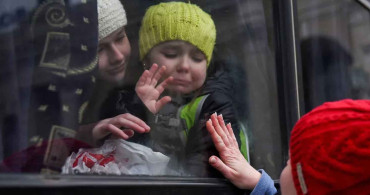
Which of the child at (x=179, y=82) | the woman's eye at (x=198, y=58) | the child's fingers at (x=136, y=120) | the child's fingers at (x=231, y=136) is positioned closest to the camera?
the child's fingers at (x=136, y=120)

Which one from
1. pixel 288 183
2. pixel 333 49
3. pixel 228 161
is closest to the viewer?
pixel 288 183

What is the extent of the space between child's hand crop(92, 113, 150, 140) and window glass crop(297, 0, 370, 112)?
3.89 ft

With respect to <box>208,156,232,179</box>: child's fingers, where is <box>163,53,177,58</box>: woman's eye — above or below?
above

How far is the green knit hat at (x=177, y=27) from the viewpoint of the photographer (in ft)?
5.72

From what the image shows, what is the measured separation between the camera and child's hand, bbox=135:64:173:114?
170cm

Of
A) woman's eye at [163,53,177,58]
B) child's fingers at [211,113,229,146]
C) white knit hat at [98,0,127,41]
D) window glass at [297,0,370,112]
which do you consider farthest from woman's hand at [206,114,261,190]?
window glass at [297,0,370,112]

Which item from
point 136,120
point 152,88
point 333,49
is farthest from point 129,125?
point 333,49

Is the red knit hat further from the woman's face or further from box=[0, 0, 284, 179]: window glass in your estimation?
box=[0, 0, 284, 179]: window glass

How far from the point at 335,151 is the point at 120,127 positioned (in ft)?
2.00

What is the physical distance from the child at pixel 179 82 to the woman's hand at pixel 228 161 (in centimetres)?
3

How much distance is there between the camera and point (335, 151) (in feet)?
4.48

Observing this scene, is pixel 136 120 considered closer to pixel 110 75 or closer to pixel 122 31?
pixel 110 75

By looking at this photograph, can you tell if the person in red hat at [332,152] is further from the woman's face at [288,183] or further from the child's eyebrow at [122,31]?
the child's eyebrow at [122,31]

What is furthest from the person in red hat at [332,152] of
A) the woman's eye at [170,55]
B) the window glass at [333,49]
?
the window glass at [333,49]
